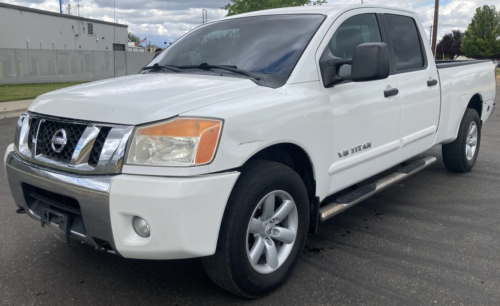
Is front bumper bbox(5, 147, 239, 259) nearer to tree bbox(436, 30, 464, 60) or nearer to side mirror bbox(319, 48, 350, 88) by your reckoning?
side mirror bbox(319, 48, 350, 88)

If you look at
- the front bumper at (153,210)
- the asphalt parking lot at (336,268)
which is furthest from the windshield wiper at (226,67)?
the asphalt parking lot at (336,268)

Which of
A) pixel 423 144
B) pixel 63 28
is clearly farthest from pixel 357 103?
pixel 63 28

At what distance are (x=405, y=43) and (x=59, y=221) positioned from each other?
3425 millimetres

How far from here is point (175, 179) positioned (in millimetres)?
2258

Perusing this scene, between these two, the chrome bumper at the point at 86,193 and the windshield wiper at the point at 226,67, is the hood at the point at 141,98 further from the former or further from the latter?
the chrome bumper at the point at 86,193

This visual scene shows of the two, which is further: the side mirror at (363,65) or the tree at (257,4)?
the tree at (257,4)

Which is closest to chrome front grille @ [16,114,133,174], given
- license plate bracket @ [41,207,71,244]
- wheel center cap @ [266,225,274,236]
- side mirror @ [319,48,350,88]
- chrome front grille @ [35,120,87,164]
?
chrome front grille @ [35,120,87,164]

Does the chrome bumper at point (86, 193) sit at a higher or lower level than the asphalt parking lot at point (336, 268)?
higher

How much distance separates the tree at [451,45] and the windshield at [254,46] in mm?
72389

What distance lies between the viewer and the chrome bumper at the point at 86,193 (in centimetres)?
232

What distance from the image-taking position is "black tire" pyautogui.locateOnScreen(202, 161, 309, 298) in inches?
96.8

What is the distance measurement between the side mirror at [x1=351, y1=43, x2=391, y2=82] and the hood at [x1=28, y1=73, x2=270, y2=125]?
0.71 meters

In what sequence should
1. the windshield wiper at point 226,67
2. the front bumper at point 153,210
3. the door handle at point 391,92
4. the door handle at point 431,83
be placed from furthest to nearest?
the door handle at point 431,83, the door handle at point 391,92, the windshield wiper at point 226,67, the front bumper at point 153,210

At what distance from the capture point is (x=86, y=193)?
235 cm
